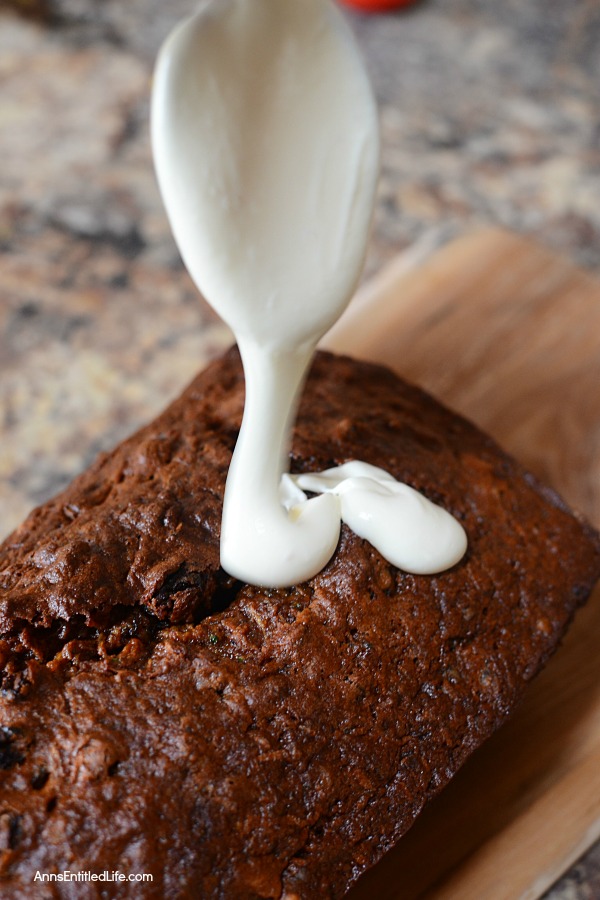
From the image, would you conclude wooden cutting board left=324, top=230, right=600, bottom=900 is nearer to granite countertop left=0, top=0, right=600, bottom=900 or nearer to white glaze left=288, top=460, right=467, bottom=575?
granite countertop left=0, top=0, right=600, bottom=900

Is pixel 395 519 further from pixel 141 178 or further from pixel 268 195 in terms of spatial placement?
pixel 141 178

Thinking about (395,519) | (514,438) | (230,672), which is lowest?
(514,438)

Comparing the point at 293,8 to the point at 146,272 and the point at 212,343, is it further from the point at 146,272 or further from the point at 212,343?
the point at 146,272

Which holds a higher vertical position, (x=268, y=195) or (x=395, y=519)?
(x=268, y=195)

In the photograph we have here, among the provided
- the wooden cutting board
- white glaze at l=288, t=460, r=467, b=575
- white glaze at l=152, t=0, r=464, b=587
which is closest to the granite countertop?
the wooden cutting board

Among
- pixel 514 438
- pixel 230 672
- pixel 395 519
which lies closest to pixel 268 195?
pixel 395 519

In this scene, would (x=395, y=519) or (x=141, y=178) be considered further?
(x=141, y=178)
